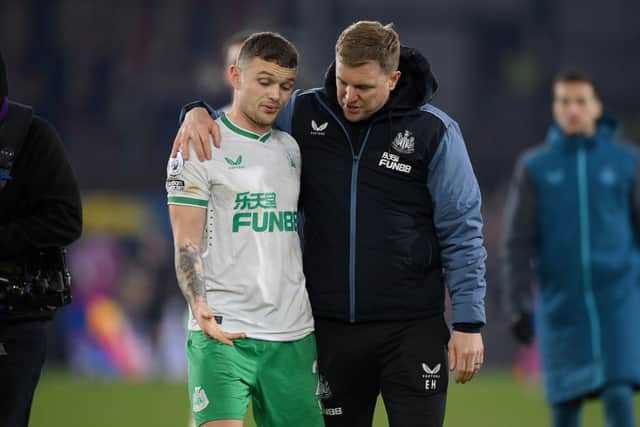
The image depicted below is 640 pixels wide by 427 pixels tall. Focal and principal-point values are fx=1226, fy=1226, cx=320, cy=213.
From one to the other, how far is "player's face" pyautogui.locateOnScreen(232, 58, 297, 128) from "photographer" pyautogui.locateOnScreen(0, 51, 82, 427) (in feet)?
2.36

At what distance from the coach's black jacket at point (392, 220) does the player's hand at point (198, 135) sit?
15.9 inches

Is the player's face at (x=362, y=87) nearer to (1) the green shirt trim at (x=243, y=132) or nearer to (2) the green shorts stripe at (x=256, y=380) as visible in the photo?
(1) the green shirt trim at (x=243, y=132)

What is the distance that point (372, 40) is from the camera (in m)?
4.54

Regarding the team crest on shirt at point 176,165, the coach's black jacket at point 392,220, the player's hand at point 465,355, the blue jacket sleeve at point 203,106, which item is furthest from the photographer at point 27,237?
the player's hand at point 465,355

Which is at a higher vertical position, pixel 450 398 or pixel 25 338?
pixel 25 338

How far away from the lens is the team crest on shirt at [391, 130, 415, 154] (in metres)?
4.68

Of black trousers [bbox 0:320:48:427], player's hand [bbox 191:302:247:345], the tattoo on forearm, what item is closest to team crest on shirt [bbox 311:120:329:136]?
the tattoo on forearm

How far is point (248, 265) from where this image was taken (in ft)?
14.6

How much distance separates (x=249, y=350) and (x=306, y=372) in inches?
10.4

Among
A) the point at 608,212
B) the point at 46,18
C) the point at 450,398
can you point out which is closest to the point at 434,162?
the point at 608,212

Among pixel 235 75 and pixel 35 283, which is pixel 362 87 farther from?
pixel 35 283

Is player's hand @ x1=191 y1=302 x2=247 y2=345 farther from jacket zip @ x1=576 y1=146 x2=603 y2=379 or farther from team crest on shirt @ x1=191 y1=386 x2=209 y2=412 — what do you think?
jacket zip @ x1=576 y1=146 x2=603 y2=379

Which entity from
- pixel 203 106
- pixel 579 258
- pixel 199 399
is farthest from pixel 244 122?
pixel 579 258

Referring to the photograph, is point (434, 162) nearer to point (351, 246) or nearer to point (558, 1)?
point (351, 246)
